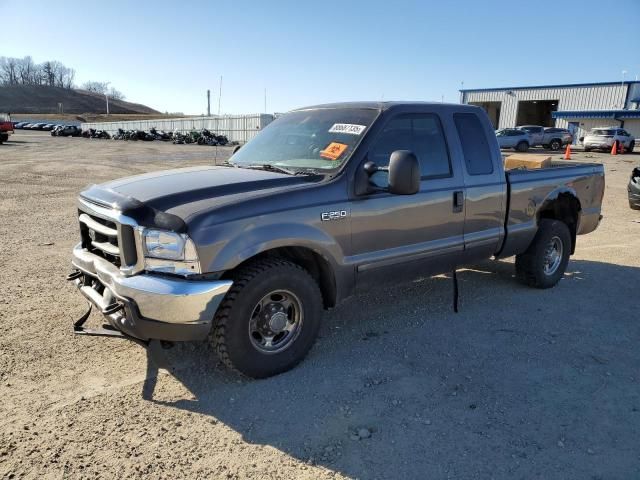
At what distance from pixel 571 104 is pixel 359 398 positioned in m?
52.0

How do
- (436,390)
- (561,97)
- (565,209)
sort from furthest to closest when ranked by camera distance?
(561,97)
(565,209)
(436,390)

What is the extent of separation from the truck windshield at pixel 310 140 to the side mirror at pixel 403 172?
45 cm

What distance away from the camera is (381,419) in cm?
311

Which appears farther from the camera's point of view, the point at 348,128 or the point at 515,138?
the point at 515,138

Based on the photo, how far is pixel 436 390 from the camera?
3.46 metres

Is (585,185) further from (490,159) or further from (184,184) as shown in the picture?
(184,184)

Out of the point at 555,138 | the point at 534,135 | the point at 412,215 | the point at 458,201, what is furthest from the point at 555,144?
the point at 412,215

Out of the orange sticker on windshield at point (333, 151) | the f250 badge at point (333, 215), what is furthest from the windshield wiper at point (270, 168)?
the f250 badge at point (333, 215)

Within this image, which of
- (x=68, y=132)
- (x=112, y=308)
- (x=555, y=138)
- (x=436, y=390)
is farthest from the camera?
(x=68, y=132)

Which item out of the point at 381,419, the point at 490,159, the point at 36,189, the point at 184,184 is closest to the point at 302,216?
the point at 184,184

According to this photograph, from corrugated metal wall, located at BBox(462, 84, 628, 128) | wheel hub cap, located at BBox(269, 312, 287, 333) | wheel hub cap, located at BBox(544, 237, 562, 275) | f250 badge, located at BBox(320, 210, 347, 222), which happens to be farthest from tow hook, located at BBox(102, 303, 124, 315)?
corrugated metal wall, located at BBox(462, 84, 628, 128)

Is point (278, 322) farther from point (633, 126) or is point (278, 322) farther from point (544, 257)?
point (633, 126)

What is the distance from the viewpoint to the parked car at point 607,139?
31.4 metres

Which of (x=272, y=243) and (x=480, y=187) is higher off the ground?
(x=480, y=187)
